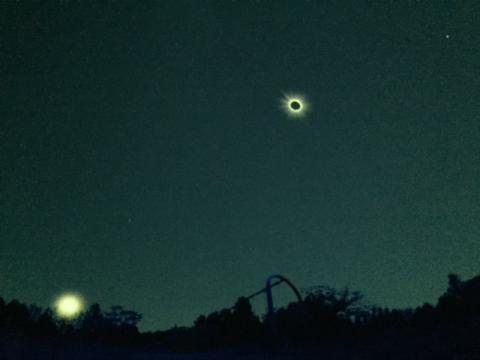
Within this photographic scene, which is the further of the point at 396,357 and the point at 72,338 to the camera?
the point at 72,338

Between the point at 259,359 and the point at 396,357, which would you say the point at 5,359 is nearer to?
the point at 259,359

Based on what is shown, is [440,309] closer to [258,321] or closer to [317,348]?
[317,348]

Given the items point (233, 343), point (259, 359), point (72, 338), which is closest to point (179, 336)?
point (233, 343)

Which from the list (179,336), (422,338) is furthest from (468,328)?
(179,336)

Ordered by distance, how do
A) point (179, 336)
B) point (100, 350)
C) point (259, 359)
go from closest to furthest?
point (259, 359) → point (100, 350) → point (179, 336)

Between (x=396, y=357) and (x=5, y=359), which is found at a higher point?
(x=5, y=359)

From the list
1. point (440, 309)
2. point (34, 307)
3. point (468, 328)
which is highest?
point (34, 307)

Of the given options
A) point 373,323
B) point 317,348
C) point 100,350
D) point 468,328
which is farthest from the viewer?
point 100,350
